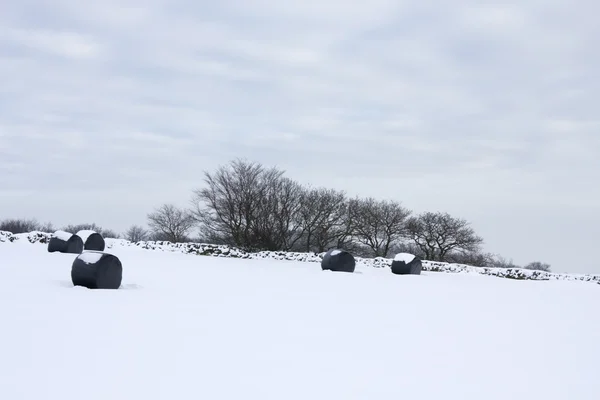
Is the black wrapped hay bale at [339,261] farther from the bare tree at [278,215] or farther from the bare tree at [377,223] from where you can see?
the bare tree at [377,223]

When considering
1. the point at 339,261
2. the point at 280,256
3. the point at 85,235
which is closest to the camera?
the point at 339,261

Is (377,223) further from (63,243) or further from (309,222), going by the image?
(63,243)

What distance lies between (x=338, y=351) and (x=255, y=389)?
76.0 inches

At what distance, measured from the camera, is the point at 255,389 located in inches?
202

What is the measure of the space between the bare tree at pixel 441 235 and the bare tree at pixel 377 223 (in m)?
1.20

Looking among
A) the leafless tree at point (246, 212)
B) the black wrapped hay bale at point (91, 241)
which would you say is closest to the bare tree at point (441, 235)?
the leafless tree at point (246, 212)

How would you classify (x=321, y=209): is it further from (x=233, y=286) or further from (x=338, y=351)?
(x=338, y=351)

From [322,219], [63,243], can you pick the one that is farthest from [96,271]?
[322,219]

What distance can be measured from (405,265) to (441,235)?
26.5 metres

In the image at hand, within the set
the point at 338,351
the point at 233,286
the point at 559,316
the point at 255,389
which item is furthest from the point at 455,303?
the point at 255,389

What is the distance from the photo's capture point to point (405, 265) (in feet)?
77.1

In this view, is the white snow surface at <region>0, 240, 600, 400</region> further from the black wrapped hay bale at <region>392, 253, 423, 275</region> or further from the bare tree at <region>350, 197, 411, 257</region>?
the bare tree at <region>350, 197, 411, 257</region>

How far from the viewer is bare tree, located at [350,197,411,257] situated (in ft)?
156

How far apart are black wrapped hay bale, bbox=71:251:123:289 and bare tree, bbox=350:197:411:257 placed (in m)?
36.0
